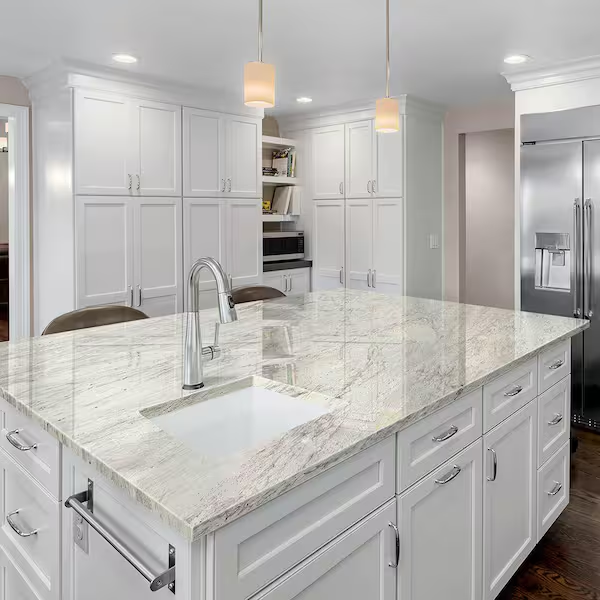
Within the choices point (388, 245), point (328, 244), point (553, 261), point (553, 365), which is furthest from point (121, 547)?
point (328, 244)

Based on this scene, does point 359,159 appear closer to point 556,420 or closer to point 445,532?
point 556,420

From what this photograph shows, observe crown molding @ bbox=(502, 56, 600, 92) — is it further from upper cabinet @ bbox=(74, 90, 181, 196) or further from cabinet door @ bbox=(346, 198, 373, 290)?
upper cabinet @ bbox=(74, 90, 181, 196)

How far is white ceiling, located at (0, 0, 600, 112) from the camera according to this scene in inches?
105

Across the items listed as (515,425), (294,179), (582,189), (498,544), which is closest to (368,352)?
(515,425)

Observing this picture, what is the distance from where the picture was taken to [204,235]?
4391 millimetres

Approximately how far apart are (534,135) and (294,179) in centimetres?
235

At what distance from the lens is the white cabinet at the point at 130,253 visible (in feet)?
12.2

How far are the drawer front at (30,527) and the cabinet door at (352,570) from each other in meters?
0.60

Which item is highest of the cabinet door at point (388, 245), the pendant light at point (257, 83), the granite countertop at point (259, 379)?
the pendant light at point (257, 83)

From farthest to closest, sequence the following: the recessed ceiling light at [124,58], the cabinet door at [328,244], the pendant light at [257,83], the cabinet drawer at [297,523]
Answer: the cabinet door at [328,244] → the recessed ceiling light at [124,58] → the pendant light at [257,83] → the cabinet drawer at [297,523]

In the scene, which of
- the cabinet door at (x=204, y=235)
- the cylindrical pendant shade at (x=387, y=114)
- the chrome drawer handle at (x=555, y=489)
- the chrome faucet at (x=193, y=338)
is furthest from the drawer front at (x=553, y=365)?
the cabinet door at (x=204, y=235)

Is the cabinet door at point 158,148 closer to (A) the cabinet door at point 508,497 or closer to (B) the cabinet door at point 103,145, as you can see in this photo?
(B) the cabinet door at point 103,145

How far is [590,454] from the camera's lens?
10.7ft

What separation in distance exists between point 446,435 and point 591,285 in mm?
2586
